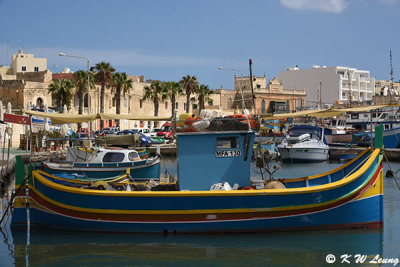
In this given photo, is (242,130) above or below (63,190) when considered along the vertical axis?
above

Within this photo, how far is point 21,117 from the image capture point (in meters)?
18.4

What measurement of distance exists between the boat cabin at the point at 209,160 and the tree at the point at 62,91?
43.9 metres

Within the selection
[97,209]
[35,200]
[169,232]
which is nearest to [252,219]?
[169,232]

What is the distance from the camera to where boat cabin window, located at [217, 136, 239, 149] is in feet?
48.3

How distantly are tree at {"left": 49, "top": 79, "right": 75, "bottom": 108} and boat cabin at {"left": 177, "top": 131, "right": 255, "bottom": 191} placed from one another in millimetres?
43860

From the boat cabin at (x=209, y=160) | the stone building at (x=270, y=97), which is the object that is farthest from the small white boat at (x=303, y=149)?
the stone building at (x=270, y=97)

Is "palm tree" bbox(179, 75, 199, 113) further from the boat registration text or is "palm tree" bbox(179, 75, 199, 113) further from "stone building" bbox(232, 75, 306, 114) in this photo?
the boat registration text

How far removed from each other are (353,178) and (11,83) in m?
51.3

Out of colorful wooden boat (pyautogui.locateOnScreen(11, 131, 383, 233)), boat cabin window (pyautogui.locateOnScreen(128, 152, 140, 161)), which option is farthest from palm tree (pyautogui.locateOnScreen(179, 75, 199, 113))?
colorful wooden boat (pyautogui.locateOnScreen(11, 131, 383, 233))

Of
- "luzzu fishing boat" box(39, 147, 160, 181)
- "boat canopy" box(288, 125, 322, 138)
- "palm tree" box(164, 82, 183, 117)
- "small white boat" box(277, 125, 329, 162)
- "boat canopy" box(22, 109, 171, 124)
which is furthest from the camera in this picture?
"palm tree" box(164, 82, 183, 117)

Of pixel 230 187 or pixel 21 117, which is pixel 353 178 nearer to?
pixel 230 187

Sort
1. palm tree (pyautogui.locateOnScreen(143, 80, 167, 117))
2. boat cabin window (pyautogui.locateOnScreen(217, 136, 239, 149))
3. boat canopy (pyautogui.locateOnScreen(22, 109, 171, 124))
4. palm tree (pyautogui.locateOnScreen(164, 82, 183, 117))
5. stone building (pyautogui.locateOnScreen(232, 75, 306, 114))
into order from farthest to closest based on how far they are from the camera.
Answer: stone building (pyautogui.locateOnScreen(232, 75, 306, 114)), palm tree (pyautogui.locateOnScreen(164, 82, 183, 117)), palm tree (pyautogui.locateOnScreen(143, 80, 167, 117)), boat canopy (pyautogui.locateOnScreen(22, 109, 171, 124)), boat cabin window (pyautogui.locateOnScreen(217, 136, 239, 149))

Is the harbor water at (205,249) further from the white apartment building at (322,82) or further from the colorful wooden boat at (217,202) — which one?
the white apartment building at (322,82)

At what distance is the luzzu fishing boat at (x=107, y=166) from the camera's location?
2366 cm
